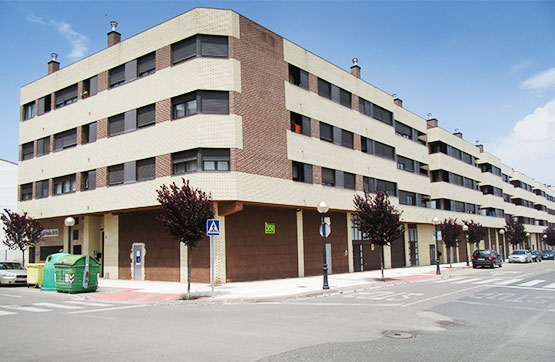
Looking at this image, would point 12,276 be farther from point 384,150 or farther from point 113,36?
point 384,150

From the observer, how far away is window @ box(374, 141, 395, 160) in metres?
35.2

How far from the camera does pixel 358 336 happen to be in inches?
330

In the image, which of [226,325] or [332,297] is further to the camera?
[332,297]

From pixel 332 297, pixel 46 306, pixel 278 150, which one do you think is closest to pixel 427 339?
pixel 332 297

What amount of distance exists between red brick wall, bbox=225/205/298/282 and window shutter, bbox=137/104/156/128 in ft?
24.6

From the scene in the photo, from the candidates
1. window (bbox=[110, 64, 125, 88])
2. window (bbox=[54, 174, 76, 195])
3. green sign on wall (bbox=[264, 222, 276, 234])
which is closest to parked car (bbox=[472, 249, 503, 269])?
green sign on wall (bbox=[264, 222, 276, 234])

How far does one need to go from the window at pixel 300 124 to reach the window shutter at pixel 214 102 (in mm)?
5381

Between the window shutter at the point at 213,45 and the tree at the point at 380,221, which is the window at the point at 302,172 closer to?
the tree at the point at 380,221

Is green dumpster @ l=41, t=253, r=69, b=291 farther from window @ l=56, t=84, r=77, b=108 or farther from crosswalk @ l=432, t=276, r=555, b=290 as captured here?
crosswalk @ l=432, t=276, r=555, b=290

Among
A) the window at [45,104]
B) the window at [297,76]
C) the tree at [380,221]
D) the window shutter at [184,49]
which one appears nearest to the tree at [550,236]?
the tree at [380,221]

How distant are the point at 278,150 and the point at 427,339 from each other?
17394mm

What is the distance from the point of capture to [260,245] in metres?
24.1

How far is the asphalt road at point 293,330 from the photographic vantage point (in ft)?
23.3

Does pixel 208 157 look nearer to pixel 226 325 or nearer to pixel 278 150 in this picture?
pixel 278 150
